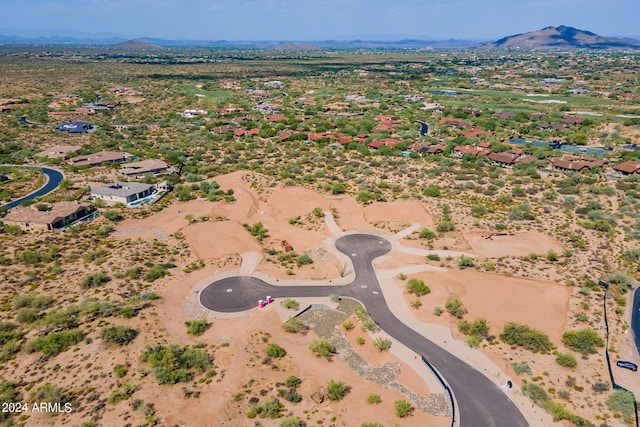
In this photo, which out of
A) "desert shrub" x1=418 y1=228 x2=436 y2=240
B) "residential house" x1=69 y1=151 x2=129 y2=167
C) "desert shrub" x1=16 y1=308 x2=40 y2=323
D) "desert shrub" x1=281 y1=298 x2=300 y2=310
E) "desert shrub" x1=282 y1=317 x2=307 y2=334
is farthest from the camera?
"residential house" x1=69 y1=151 x2=129 y2=167

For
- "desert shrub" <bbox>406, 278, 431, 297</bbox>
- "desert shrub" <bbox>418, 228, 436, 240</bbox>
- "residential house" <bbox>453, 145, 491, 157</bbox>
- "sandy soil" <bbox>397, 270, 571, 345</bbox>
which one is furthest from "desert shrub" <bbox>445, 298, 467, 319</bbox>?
"residential house" <bbox>453, 145, 491, 157</bbox>

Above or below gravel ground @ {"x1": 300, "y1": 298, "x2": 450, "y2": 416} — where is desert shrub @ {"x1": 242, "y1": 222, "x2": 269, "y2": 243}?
above

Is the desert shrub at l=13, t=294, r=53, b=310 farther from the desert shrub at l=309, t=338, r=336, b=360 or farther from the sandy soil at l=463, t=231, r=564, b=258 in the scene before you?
the sandy soil at l=463, t=231, r=564, b=258

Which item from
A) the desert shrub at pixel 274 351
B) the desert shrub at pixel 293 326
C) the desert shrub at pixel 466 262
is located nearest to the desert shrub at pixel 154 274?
the desert shrub at pixel 293 326

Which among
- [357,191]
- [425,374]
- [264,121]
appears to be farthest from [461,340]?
[264,121]

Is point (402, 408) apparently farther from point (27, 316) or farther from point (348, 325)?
point (27, 316)

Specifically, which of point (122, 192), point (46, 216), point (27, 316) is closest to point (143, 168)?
point (122, 192)
